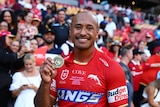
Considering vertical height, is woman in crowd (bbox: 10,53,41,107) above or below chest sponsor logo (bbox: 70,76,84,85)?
below

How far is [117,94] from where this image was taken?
2.93m

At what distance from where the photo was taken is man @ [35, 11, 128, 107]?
294 cm

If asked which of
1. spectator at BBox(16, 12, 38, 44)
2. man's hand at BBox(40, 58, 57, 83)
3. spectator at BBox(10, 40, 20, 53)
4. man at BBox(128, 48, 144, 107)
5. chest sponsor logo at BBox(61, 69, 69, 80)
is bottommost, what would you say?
man at BBox(128, 48, 144, 107)

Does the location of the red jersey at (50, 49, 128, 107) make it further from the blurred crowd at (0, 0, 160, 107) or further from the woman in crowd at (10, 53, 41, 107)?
the woman in crowd at (10, 53, 41, 107)

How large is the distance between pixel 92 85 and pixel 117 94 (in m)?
0.20

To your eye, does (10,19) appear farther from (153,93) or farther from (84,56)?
(84,56)

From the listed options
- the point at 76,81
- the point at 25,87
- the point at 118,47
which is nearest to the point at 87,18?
the point at 76,81

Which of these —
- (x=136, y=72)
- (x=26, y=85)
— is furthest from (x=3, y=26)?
(x=136, y=72)

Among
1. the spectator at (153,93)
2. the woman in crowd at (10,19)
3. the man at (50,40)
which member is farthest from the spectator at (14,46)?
the spectator at (153,93)

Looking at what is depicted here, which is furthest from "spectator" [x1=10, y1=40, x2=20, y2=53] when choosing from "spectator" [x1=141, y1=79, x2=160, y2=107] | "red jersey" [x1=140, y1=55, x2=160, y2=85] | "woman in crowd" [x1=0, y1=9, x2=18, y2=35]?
"red jersey" [x1=140, y1=55, x2=160, y2=85]

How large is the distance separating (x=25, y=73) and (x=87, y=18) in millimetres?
2685

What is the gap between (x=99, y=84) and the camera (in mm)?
2953

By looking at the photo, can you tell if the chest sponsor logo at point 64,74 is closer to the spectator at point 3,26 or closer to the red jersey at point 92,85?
the red jersey at point 92,85

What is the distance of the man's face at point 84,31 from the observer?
9.77ft
